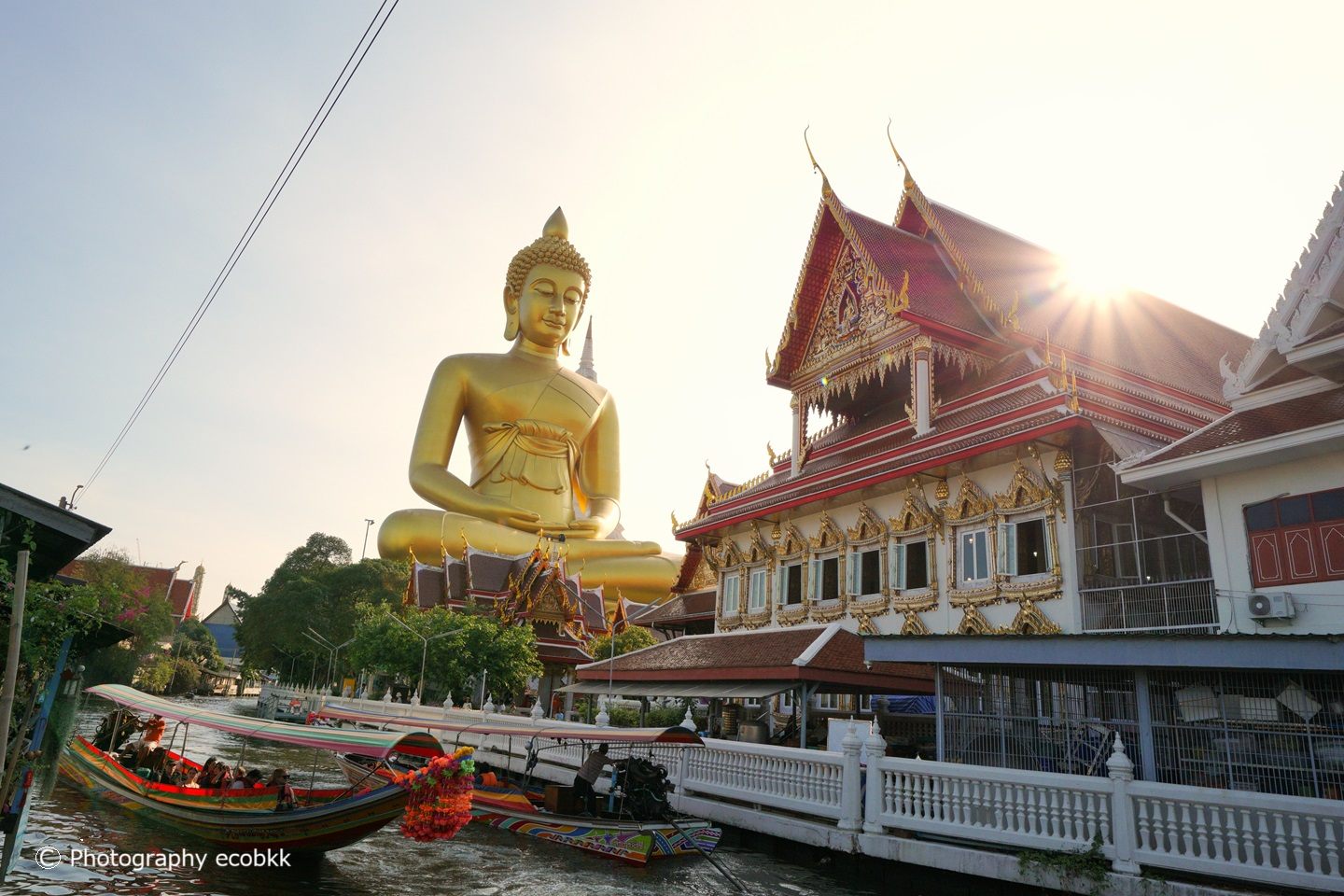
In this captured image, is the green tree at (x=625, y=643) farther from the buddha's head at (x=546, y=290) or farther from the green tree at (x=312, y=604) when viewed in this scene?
the green tree at (x=312, y=604)

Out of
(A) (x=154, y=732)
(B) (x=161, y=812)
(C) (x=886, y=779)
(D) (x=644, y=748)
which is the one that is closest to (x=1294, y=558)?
(C) (x=886, y=779)

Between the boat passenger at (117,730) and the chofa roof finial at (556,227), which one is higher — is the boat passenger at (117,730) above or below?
below

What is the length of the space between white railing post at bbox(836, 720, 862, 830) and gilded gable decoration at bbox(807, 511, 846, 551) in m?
8.25

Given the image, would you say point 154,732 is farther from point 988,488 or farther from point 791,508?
point 988,488

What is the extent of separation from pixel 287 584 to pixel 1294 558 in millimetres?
49684

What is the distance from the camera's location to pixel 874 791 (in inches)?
438

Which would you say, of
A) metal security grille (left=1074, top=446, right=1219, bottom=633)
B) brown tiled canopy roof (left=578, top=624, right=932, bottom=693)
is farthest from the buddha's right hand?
metal security grille (left=1074, top=446, right=1219, bottom=633)

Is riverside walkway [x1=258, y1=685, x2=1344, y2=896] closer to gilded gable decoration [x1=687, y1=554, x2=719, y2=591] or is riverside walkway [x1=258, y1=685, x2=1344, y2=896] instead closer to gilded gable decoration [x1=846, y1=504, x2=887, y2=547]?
gilded gable decoration [x1=846, y1=504, x2=887, y2=547]

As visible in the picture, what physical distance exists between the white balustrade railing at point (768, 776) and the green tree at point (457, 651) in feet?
49.1

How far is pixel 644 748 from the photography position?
17.1 metres

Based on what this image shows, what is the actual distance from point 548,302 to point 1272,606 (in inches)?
1199

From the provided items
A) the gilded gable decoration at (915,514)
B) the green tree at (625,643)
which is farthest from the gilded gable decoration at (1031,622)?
the green tree at (625,643)

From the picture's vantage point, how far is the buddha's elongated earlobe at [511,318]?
39156 mm

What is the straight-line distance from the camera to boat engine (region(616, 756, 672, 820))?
39.6ft
